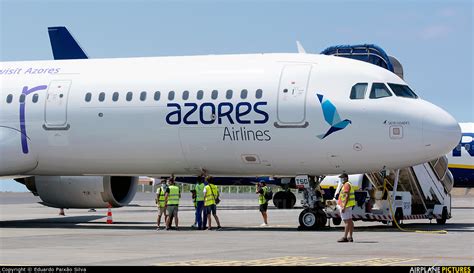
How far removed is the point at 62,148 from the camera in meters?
26.9

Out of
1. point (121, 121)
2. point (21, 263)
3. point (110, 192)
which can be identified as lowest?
point (21, 263)

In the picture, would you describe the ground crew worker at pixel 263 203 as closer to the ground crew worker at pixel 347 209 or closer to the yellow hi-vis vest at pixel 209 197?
the yellow hi-vis vest at pixel 209 197

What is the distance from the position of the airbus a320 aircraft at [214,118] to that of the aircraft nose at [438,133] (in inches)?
1.2

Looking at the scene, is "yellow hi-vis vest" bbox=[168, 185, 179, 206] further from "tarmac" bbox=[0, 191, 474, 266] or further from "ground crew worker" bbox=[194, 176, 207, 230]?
"tarmac" bbox=[0, 191, 474, 266]

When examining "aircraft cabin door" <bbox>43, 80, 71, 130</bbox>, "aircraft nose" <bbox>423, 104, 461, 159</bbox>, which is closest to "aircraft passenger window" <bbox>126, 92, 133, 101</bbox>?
"aircraft cabin door" <bbox>43, 80, 71, 130</bbox>

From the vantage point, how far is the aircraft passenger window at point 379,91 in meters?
24.4

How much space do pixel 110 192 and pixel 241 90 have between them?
6591 millimetres

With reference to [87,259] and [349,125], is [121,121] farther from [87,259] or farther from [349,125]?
[87,259]

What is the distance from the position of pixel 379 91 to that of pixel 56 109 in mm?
9346

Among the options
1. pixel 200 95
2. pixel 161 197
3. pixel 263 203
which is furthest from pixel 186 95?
pixel 263 203

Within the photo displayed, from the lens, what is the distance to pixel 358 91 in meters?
24.4

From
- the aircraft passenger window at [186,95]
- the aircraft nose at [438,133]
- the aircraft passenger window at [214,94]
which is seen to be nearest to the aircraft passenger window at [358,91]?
the aircraft nose at [438,133]

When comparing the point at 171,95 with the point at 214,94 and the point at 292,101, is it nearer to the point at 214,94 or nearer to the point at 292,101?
the point at 214,94

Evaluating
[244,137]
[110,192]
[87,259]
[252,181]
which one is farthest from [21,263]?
[252,181]
